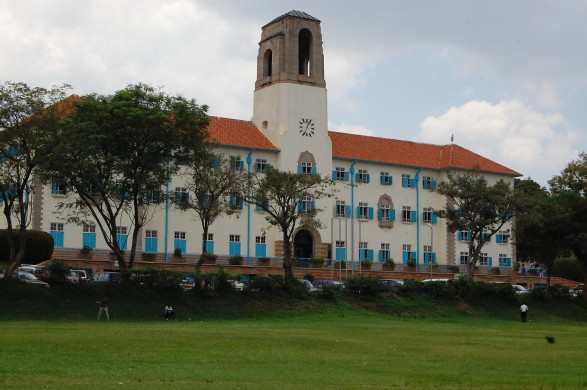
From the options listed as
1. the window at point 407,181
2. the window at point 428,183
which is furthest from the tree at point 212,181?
the window at point 428,183

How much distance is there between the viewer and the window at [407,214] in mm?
81312

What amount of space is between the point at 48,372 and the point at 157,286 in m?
27.1

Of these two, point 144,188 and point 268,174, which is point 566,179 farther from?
point 144,188

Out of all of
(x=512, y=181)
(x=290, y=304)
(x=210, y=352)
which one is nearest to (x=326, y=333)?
(x=210, y=352)

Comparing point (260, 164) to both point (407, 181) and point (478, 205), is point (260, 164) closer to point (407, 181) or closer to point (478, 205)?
point (407, 181)

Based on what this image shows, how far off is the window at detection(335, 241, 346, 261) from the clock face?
866 cm

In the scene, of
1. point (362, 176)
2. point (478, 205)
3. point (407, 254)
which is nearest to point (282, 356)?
point (478, 205)

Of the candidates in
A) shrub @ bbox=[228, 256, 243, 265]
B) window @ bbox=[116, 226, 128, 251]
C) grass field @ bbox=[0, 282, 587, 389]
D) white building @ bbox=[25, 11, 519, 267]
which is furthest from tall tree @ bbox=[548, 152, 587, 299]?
window @ bbox=[116, 226, 128, 251]

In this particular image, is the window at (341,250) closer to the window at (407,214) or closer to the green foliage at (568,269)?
the window at (407,214)

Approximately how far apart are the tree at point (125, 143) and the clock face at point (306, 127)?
2697 cm

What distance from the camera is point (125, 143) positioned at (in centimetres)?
4794

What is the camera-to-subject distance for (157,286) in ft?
157

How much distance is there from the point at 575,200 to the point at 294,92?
2496 cm

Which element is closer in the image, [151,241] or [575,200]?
[575,200]
